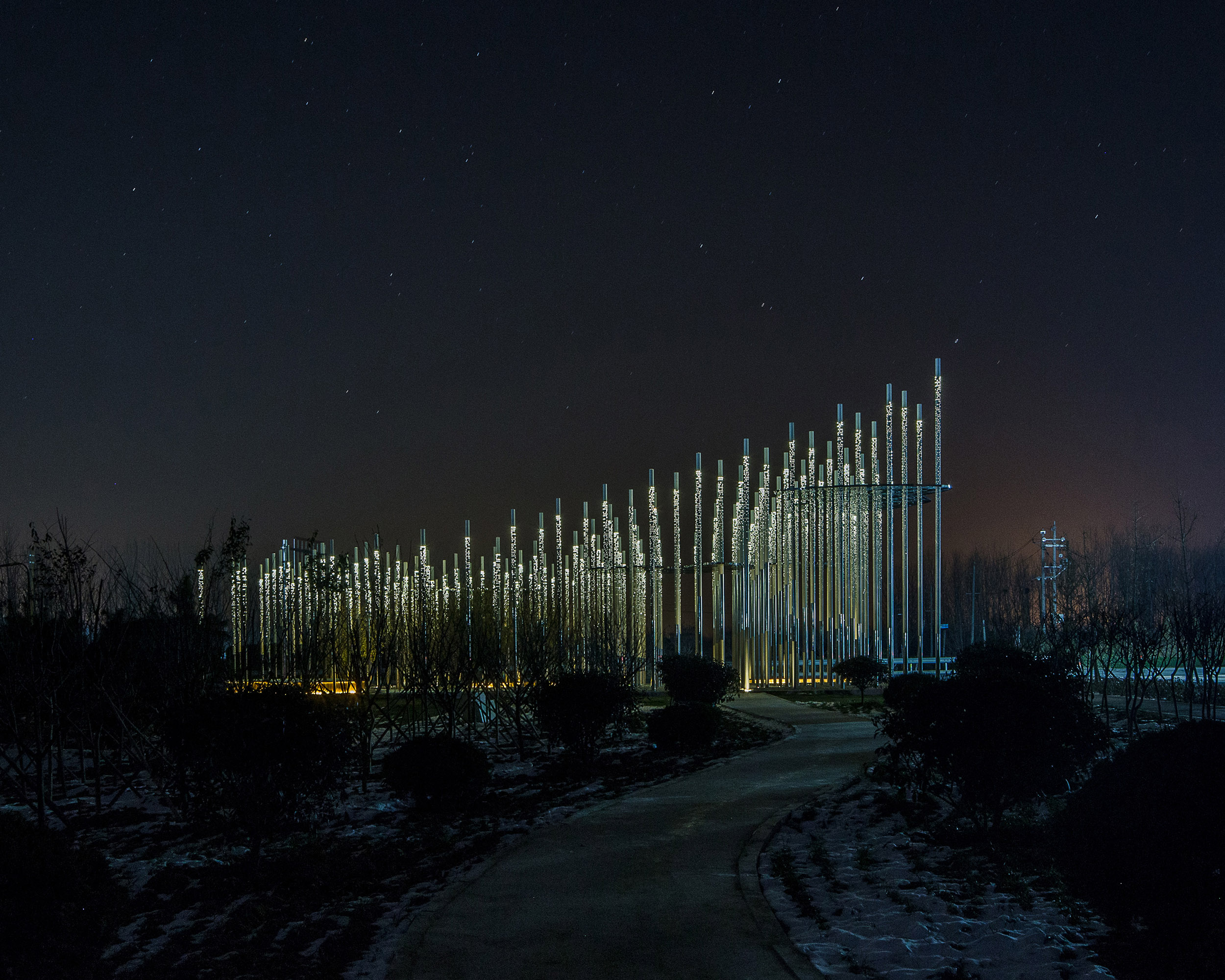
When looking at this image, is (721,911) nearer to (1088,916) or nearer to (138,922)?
(1088,916)

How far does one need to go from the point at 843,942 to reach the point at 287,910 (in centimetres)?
398

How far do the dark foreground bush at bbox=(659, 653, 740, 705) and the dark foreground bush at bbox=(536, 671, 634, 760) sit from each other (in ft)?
32.3

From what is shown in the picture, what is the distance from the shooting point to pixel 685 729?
1841 cm

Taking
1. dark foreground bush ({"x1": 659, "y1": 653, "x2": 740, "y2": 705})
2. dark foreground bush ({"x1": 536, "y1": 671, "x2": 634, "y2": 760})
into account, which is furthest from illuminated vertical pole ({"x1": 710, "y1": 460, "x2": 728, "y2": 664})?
dark foreground bush ({"x1": 536, "y1": 671, "x2": 634, "y2": 760})

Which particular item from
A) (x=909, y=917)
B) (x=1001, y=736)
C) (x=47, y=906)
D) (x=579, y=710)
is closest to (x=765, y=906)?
(x=909, y=917)

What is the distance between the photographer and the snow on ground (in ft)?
20.0

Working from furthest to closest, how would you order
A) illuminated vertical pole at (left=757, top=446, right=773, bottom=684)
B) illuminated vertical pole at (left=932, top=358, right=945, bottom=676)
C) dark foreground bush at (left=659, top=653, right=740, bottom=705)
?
1. illuminated vertical pole at (left=757, top=446, right=773, bottom=684)
2. illuminated vertical pole at (left=932, top=358, right=945, bottom=676)
3. dark foreground bush at (left=659, top=653, right=740, bottom=705)

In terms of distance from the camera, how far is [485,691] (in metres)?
23.0

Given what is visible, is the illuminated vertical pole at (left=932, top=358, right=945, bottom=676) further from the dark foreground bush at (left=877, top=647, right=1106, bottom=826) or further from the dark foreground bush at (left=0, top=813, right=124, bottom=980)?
the dark foreground bush at (left=0, top=813, right=124, bottom=980)

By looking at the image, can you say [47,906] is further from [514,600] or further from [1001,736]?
[514,600]

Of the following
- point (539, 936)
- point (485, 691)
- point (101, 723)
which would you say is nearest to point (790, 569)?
point (485, 691)

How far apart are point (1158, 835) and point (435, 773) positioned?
7.95 m

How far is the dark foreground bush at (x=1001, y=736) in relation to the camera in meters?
9.37

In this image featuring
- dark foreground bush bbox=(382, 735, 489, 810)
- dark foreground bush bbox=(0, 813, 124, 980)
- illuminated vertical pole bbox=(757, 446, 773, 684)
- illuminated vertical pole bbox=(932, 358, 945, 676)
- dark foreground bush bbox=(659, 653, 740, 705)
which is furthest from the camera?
illuminated vertical pole bbox=(757, 446, 773, 684)
